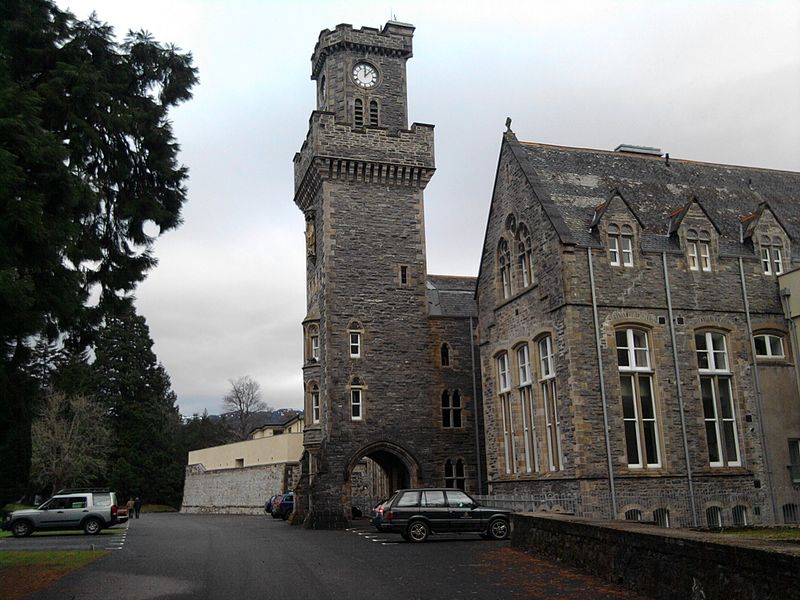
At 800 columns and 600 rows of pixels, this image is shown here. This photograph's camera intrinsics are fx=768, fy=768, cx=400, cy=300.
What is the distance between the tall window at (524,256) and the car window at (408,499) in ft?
29.2

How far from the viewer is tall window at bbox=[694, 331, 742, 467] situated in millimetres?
24516

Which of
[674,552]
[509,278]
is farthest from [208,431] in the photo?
[674,552]

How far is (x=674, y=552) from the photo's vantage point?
1017 cm

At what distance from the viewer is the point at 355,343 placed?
32938 millimetres

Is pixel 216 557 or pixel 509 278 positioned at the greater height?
pixel 509 278

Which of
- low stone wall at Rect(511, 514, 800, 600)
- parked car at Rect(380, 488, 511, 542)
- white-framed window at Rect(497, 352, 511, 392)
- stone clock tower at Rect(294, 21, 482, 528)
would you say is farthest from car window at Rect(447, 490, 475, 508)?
stone clock tower at Rect(294, 21, 482, 528)

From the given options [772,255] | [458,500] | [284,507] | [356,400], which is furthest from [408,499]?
[284,507]

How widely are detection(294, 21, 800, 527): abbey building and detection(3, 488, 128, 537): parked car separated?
7966 mm

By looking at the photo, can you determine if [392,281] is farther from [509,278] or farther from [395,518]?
[395,518]

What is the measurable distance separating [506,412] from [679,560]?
18346 millimetres

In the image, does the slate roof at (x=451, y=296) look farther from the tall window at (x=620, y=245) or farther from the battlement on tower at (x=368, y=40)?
the battlement on tower at (x=368, y=40)

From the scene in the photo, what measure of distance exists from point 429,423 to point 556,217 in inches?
469

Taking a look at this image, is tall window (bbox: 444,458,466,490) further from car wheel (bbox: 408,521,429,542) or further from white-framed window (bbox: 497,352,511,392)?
car wheel (bbox: 408,521,429,542)

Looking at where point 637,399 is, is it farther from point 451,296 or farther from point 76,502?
point 76,502
